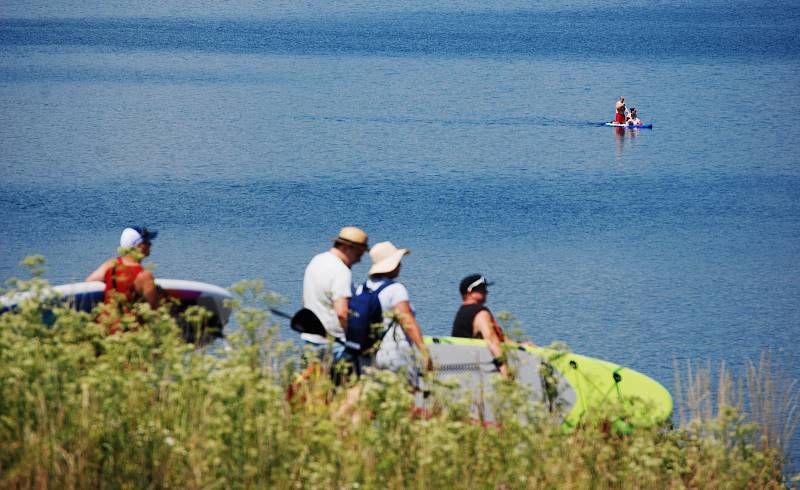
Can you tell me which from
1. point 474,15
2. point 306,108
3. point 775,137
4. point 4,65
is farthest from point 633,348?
point 474,15

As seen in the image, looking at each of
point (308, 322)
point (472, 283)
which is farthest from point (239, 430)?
point (472, 283)

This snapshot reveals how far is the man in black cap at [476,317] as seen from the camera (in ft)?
26.1

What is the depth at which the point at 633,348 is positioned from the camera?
13992mm

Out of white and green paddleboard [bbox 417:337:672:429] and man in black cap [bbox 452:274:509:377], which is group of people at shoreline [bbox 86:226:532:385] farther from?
white and green paddleboard [bbox 417:337:672:429]

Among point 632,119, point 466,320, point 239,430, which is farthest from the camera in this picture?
point 632,119

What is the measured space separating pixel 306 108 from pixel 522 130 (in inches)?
295

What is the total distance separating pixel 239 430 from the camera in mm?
5293

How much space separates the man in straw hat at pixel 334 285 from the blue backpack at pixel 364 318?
0.07 meters

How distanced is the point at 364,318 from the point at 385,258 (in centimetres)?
61

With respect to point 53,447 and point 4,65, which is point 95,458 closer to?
point 53,447

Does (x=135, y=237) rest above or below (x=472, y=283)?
above

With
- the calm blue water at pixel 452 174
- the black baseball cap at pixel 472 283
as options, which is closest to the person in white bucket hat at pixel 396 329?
the black baseball cap at pixel 472 283

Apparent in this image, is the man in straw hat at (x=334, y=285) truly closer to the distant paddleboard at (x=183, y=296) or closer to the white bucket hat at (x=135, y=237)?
the distant paddleboard at (x=183, y=296)

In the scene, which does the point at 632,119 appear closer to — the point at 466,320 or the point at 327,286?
the point at 466,320
